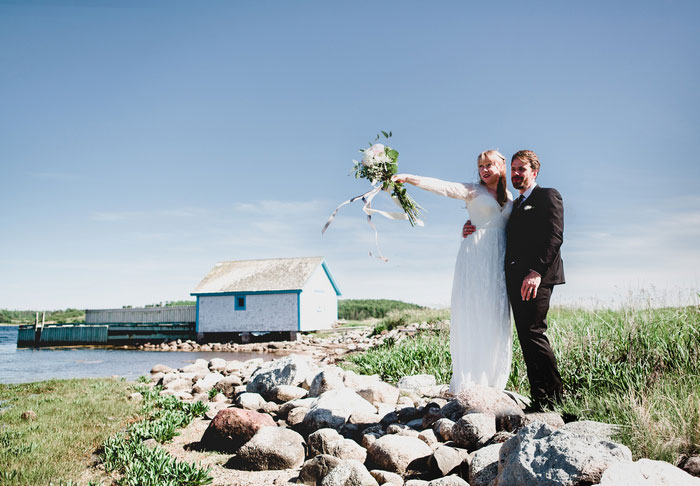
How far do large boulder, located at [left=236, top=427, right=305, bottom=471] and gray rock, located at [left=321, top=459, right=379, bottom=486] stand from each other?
2.42 ft

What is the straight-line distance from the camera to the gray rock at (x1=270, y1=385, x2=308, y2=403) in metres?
6.11

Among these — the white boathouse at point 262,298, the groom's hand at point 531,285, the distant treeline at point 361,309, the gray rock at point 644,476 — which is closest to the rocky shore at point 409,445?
the gray rock at point 644,476

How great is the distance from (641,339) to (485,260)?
239cm

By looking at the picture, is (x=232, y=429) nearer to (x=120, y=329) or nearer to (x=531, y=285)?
(x=531, y=285)

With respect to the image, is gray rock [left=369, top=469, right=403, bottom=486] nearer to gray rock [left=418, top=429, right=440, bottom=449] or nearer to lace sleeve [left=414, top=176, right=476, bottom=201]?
gray rock [left=418, top=429, right=440, bottom=449]

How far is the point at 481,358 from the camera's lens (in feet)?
14.7

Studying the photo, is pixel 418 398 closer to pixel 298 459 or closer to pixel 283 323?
pixel 298 459

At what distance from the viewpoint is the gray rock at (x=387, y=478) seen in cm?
318

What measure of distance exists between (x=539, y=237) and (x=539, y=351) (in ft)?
3.10

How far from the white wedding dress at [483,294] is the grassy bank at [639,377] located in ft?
2.37

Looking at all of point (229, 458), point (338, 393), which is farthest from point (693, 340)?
point (229, 458)

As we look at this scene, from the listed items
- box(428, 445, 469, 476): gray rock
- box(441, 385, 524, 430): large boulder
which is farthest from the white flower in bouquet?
box(428, 445, 469, 476): gray rock

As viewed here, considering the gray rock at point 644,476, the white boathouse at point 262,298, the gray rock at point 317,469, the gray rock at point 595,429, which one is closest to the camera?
the gray rock at point 644,476

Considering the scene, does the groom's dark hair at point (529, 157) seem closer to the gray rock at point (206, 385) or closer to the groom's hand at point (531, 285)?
the groom's hand at point (531, 285)
